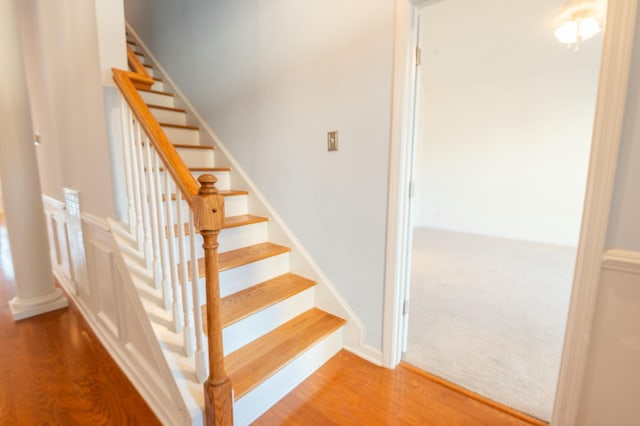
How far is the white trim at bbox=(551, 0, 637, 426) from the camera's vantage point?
0.99 metres

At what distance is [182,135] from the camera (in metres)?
2.71

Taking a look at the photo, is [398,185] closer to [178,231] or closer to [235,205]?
[178,231]

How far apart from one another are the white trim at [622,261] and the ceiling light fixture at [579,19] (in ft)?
7.11

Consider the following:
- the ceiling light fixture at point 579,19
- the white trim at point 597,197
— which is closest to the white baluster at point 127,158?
the white trim at point 597,197

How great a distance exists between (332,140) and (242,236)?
937 mm

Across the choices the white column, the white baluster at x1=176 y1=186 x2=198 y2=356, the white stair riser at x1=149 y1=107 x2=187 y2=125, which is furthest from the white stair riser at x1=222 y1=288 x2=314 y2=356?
the white stair riser at x1=149 y1=107 x2=187 y2=125

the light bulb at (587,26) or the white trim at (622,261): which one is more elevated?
the light bulb at (587,26)

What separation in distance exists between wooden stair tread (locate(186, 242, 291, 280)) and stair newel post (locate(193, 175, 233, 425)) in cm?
59

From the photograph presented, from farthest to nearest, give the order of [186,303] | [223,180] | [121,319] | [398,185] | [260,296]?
1. [223,180]
2. [260,296]
3. [121,319]
4. [398,185]
5. [186,303]

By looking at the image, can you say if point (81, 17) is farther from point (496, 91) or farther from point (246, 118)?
point (496, 91)

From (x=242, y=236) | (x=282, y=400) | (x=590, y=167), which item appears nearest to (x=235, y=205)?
(x=242, y=236)

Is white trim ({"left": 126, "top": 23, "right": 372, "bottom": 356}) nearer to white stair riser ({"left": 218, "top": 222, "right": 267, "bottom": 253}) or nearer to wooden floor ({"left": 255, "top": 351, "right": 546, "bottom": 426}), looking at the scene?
white stair riser ({"left": 218, "top": 222, "right": 267, "bottom": 253})

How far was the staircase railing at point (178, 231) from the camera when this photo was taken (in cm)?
104

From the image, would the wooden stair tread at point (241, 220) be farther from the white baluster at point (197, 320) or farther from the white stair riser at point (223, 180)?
the white baluster at point (197, 320)
